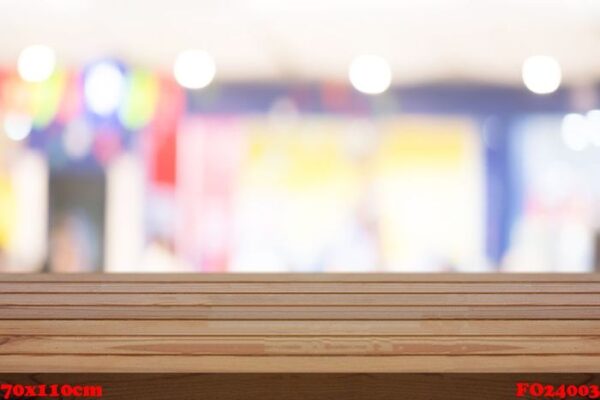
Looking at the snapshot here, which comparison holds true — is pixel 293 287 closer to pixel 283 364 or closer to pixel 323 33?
pixel 283 364

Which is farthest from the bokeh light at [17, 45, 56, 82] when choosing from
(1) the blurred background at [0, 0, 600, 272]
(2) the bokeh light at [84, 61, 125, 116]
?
(2) the bokeh light at [84, 61, 125, 116]

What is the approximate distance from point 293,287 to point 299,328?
137 mm

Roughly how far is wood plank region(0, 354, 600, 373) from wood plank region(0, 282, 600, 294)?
0.19 metres

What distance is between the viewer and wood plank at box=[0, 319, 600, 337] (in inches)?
44.8

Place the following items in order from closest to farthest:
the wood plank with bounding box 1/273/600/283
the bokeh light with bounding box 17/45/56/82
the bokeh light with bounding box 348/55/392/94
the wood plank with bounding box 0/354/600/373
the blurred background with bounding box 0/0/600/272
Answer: the wood plank with bounding box 0/354/600/373, the wood plank with bounding box 1/273/600/283, the blurred background with bounding box 0/0/600/272, the bokeh light with bounding box 17/45/56/82, the bokeh light with bounding box 348/55/392/94

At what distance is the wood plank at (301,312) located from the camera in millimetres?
1181

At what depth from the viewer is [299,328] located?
115 centimetres

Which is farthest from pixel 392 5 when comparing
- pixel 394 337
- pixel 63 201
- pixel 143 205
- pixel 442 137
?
pixel 394 337

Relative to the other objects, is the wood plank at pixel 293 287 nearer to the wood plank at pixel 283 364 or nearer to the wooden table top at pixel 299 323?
the wooden table top at pixel 299 323

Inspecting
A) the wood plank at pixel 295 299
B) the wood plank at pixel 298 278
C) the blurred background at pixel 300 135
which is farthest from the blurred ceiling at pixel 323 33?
the wood plank at pixel 295 299

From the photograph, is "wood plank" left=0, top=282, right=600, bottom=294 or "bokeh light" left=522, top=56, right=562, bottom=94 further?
A: "bokeh light" left=522, top=56, right=562, bottom=94

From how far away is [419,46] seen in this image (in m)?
3.12

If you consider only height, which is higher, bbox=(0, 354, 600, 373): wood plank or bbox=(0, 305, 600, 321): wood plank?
bbox=(0, 305, 600, 321): wood plank

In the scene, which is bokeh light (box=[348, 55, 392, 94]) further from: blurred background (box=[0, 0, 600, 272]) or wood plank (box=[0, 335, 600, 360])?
wood plank (box=[0, 335, 600, 360])
